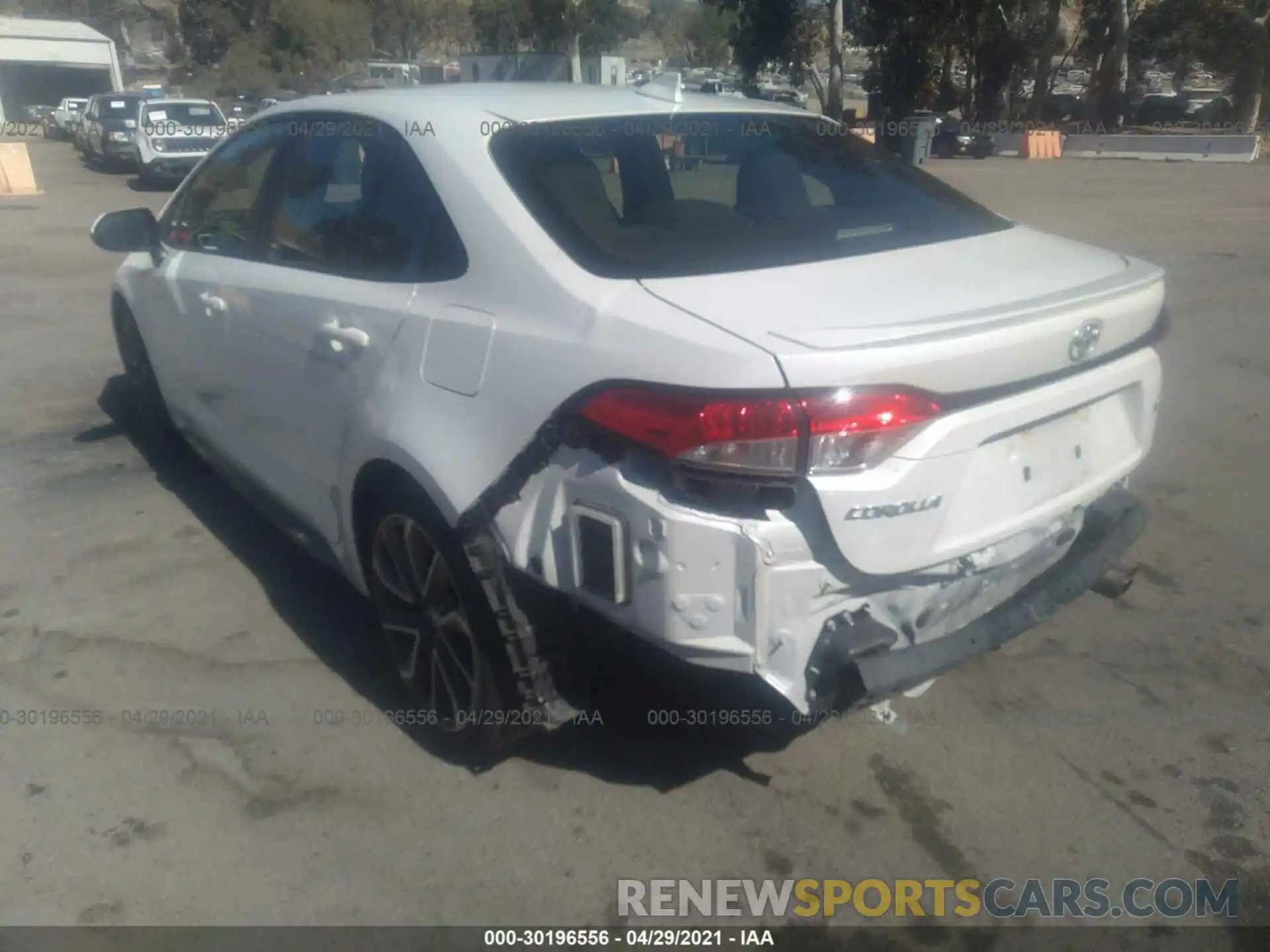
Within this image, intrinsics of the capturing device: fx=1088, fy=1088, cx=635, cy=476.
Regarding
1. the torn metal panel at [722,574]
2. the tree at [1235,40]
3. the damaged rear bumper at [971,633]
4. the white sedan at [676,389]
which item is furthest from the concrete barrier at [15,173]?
the tree at [1235,40]

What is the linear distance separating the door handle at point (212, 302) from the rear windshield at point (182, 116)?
19.0 metres

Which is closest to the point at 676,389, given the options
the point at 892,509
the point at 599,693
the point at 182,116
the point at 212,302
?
the point at 892,509

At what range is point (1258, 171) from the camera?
2412cm

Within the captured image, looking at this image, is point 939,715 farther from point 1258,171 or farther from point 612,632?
point 1258,171

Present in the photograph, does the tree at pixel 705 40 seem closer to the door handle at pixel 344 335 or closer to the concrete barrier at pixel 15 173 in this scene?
the concrete barrier at pixel 15 173

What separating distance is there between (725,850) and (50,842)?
1.75 metres

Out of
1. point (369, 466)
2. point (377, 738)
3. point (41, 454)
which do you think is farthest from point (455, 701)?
point (41, 454)

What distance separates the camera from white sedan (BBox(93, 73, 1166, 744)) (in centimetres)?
224

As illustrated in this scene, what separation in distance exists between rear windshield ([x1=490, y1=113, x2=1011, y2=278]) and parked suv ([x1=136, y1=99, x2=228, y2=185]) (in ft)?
63.0

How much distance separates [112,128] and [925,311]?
84.2ft

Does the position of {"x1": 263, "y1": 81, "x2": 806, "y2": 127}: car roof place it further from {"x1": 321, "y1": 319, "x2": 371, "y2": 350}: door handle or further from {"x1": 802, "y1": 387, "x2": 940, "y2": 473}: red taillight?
{"x1": 802, "y1": 387, "x2": 940, "y2": 473}: red taillight

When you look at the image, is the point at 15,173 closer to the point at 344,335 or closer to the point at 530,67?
the point at 530,67

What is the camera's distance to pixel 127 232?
4.53 m

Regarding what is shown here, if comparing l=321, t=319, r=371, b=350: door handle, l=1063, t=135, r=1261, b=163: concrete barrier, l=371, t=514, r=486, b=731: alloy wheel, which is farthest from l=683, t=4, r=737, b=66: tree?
l=371, t=514, r=486, b=731: alloy wheel
